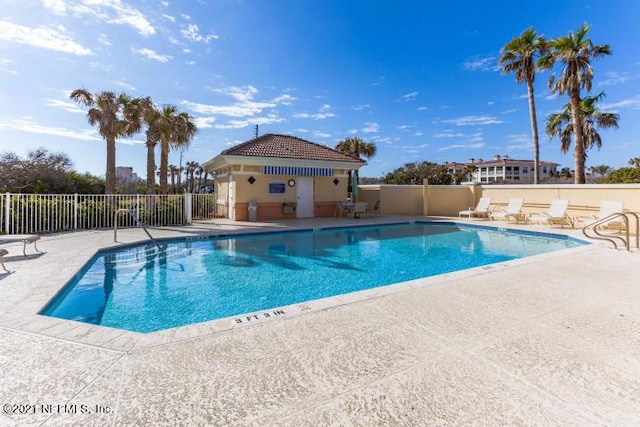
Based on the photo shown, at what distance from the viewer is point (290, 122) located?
33906 mm

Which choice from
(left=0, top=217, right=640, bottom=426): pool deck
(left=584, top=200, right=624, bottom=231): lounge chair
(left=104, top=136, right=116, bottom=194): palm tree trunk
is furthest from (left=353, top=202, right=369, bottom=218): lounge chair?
(left=104, top=136, right=116, bottom=194): palm tree trunk

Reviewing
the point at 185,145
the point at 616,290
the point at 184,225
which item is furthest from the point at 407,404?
the point at 185,145

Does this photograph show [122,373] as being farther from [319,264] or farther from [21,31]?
[21,31]

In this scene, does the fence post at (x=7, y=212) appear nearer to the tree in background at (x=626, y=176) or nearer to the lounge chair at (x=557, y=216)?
the lounge chair at (x=557, y=216)

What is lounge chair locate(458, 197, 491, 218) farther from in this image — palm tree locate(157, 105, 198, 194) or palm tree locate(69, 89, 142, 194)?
palm tree locate(69, 89, 142, 194)

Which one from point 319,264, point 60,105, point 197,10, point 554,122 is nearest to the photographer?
point 319,264

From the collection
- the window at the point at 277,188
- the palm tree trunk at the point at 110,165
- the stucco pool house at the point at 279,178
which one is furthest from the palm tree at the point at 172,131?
the window at the point at 277,188

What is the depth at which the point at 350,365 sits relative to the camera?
11.9 ft

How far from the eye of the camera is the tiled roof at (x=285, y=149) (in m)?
20.3

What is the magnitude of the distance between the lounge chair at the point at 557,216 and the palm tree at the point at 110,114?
2943 centimetres

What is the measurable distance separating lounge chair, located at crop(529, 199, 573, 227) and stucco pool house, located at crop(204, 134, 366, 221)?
12.6 meters

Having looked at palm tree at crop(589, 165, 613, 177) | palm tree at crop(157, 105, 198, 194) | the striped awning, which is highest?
palm tree at crop(589, 165, 613, 177)

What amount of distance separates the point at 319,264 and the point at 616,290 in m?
7.60

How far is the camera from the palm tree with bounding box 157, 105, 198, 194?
22.7m
